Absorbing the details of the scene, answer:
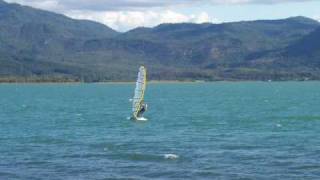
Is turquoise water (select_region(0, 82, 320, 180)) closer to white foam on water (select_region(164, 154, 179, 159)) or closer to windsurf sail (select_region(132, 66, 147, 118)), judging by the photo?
white foam on water (select_region(164, 154, 179, 159))

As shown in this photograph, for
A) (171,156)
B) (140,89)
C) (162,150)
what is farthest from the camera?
(140,89)

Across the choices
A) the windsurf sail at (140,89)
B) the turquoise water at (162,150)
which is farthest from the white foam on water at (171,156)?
the windsurf sail at (140,89)

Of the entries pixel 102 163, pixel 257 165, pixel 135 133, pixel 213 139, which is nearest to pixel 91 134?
pixel 135 133

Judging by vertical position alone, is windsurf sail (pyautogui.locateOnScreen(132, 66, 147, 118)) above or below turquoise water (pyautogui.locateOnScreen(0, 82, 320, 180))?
above

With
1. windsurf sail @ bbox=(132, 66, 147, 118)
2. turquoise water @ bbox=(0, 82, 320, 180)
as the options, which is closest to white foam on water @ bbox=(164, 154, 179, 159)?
turquoise water @ bbox=(0, 82, 320, 180)

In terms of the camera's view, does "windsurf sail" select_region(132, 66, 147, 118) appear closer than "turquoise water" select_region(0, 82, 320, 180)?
No

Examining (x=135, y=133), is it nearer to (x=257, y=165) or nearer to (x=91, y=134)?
(x=91, y=134)

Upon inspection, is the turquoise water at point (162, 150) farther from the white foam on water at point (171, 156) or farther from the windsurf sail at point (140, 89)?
the windsurf sail at point (140, 89)

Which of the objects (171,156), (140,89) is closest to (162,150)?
(171,156)

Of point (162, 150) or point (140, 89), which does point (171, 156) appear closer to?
point (162, 150)

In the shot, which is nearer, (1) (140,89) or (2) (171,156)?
(2) (171,156)

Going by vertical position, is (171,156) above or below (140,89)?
below

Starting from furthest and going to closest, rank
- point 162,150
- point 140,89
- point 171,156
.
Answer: point 140,89 < point 162,150 < point 171,156

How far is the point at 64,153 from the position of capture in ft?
182
